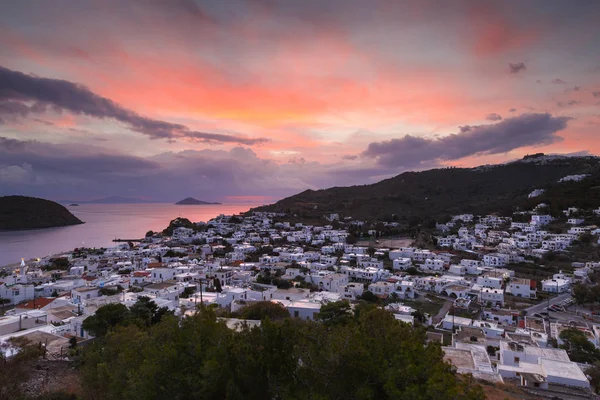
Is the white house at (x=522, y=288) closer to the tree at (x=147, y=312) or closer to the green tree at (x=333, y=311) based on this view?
the green tree at (x=333, y=311)

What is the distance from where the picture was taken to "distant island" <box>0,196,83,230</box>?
92.4 metres

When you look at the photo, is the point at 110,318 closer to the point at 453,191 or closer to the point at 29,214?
the point at 453,191

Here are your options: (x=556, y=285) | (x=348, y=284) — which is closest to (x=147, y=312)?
(x=348, y=284)

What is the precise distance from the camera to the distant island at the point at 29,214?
92438mm

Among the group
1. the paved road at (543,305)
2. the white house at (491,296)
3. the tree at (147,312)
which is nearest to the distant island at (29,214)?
the tree at (147,312)

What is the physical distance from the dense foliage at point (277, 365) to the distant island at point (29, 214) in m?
108

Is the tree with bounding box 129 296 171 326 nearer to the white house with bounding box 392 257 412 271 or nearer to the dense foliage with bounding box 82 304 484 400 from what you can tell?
the dense foliage with bounding box 82 304 484 400

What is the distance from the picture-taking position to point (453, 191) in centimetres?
10019

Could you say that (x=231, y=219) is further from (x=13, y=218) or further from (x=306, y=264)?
(x=13, y=218)

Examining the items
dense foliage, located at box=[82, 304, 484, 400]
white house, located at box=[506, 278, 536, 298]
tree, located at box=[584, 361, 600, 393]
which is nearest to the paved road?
white house, located at box=[506, 278, 536, 298]

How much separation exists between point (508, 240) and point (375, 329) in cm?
4159

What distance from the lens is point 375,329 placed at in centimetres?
722

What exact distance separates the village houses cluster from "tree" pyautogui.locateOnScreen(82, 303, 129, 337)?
3.65 ft

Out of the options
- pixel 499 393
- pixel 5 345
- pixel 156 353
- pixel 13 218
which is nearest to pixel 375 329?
pixel 156 353
